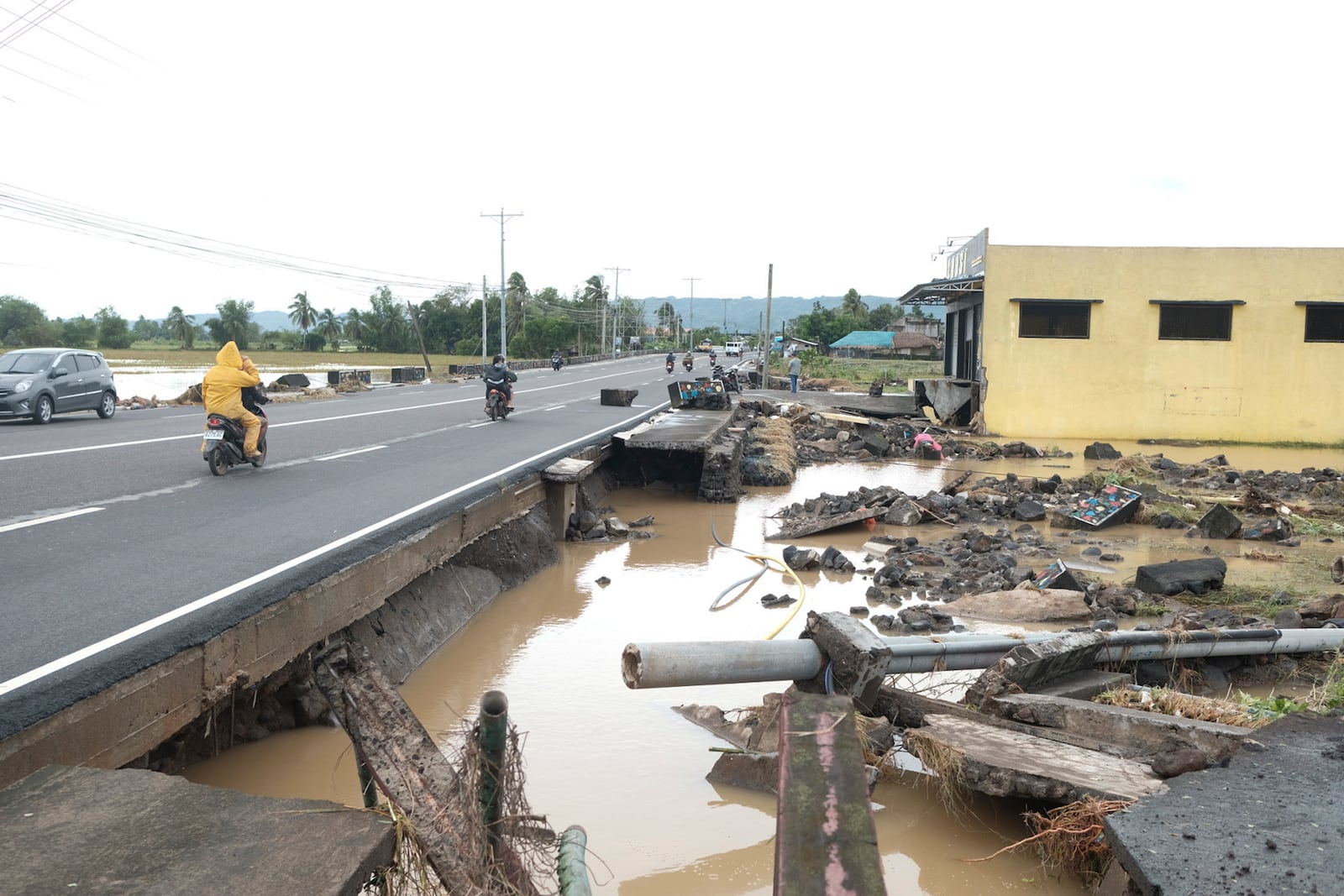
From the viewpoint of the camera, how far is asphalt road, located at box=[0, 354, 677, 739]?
5012 mm

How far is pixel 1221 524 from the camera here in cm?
1362

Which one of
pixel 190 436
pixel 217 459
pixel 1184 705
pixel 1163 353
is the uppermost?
pixel 1163 353

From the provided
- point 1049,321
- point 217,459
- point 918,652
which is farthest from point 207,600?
point 1049,321

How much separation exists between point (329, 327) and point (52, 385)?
99.0 metres

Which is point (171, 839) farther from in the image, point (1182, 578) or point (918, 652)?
point (1182, 578)

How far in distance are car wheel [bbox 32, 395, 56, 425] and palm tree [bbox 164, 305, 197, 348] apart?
83.7 metres

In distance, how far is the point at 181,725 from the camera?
192 inches

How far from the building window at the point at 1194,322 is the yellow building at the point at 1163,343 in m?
0.03

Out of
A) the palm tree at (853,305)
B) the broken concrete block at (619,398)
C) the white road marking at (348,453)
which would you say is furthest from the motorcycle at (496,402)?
the palm tree at (853,305)

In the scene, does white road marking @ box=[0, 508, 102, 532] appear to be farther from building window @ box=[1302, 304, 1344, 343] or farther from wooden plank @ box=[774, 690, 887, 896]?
building window @ box=[1302, 304, 1344, 343]

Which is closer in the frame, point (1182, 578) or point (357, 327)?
point (1182, 578)

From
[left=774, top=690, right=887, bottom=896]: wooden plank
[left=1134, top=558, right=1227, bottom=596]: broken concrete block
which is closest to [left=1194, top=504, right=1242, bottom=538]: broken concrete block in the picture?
[left=1134, top=558, right=1227, bottom=596]: broken concrete block

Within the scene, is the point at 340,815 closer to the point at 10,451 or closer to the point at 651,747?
the point at 651,747

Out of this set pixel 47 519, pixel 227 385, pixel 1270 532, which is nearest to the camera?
pixel 47 519
